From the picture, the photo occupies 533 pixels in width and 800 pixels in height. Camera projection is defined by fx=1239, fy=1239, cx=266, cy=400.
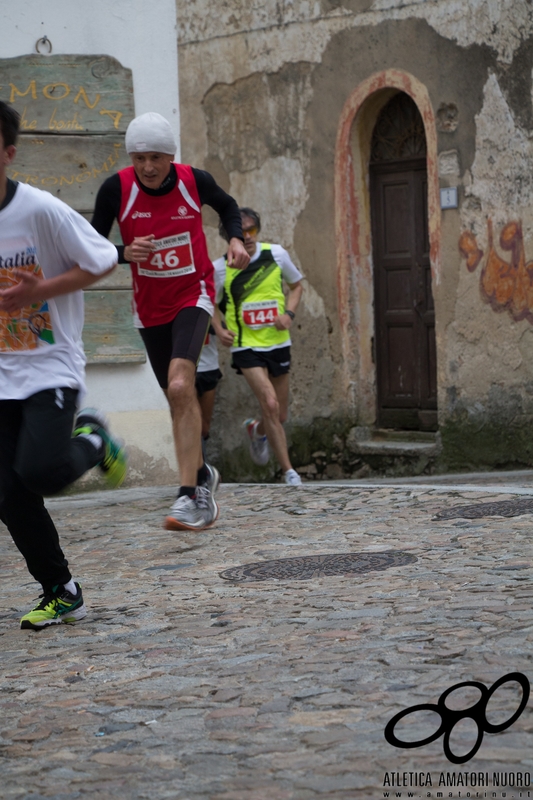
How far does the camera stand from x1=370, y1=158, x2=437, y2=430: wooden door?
11.8m

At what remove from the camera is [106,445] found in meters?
4.45

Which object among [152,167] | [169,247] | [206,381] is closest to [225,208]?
[169,247]

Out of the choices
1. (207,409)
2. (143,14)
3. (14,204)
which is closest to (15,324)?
(14,204)

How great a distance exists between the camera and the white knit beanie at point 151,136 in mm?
6074

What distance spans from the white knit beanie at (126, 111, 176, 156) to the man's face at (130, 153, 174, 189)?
0.04 m

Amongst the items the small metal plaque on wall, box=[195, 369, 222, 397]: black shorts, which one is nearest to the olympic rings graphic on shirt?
box=[195, 369, 222, 397]: black shorts

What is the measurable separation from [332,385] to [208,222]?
2099 mm

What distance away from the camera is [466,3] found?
34.9 ft

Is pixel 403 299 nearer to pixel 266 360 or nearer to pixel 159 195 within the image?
pixel 266 360

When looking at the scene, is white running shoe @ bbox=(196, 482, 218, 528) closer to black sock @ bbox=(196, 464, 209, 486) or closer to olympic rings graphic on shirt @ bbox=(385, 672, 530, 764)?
black sock @ bbox=(196, 464, 209, 486)

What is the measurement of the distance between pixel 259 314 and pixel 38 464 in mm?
5399

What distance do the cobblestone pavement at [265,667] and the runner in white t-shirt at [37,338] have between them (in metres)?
0.56

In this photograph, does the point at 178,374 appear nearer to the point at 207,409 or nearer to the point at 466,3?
the point at 207,409

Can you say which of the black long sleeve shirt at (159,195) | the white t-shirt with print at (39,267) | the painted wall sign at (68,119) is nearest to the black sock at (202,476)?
the black long sleeve shirt at (159,195)
